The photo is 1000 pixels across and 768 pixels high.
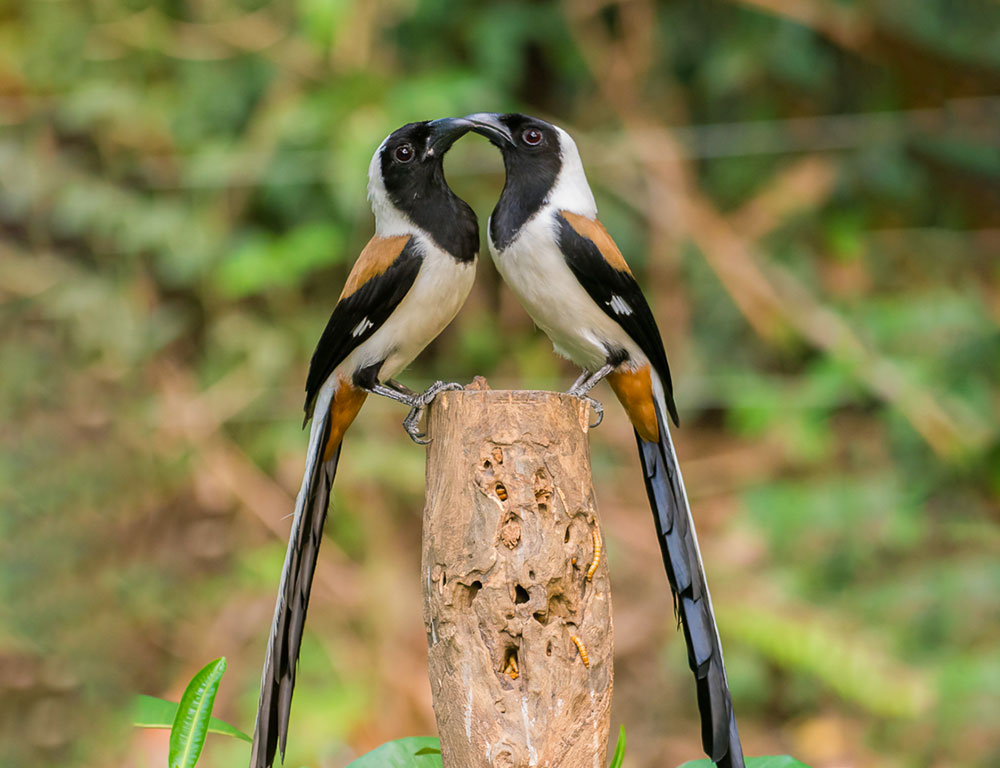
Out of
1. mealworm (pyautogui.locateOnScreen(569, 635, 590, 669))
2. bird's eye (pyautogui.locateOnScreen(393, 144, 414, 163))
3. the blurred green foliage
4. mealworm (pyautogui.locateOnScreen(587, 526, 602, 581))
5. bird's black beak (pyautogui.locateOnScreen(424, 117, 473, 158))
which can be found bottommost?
mealworm (pyautogui.locateOnScreen(569, 635, 590, 669))

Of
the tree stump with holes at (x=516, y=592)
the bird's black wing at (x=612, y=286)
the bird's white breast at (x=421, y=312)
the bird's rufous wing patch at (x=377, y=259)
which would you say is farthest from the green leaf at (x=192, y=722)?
the bird's black wing at (x=612, y=286)

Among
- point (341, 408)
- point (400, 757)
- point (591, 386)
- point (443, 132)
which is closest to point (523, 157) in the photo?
point (443, 132)

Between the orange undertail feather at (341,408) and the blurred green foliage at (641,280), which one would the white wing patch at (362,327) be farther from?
the blurred green foliage at (641,280)

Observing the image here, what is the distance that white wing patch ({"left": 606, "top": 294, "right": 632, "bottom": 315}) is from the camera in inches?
91.4

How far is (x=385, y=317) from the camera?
2.28 meters

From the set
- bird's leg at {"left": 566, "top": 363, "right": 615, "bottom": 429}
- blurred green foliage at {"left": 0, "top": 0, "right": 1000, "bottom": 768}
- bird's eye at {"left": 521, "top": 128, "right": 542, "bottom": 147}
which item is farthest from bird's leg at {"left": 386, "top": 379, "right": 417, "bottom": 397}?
blurred green foliage at {"left": 0, "top": 0, "right": 1000, "bottom": 768}

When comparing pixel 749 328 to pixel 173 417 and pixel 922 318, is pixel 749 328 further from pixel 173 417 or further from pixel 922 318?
pixel 173 417

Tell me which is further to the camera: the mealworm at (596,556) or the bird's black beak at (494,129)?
the bird's black beak at (494,129)

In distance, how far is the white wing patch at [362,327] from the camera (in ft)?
7.49

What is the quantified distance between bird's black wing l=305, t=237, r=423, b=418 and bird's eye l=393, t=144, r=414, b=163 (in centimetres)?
17

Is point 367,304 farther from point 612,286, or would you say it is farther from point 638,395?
point 638,395

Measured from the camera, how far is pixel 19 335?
454 cm

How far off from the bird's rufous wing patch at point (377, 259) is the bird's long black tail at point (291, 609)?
0.88 ft

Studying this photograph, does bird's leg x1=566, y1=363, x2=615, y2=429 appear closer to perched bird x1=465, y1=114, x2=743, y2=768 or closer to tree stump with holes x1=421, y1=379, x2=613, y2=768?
perched bird x1=465, y1=114, x2=743, y2=768
